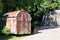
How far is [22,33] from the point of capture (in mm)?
16625

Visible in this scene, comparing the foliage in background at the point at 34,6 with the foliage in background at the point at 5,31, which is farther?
the foliage in background at the point at 34,6

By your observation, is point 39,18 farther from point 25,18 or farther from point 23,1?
point 25,18

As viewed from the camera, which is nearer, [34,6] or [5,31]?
[5,31]

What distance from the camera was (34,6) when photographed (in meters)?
26.2

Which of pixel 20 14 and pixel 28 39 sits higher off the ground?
pixel 20 14

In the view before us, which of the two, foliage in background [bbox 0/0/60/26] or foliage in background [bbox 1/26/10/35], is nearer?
foliage in background [bbox 1/26/10/35]

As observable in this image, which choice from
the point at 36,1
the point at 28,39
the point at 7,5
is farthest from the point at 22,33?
the point at 36,1

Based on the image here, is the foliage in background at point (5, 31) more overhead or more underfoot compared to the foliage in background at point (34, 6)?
more underfoot

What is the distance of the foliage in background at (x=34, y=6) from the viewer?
808 inches

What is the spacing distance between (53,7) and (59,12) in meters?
1.00

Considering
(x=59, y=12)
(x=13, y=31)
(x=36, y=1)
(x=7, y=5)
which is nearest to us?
(x=13, y=31)

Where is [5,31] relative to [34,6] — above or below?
below

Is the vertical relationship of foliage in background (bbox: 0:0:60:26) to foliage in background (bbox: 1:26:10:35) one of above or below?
above

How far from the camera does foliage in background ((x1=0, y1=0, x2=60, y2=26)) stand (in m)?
20.5
